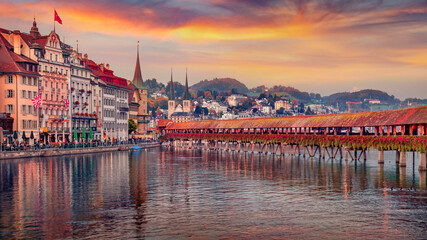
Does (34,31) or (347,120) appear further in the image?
(34,31)

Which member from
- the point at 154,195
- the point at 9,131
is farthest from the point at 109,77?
the point at 154,195

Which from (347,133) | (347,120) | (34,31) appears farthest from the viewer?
(34,31)

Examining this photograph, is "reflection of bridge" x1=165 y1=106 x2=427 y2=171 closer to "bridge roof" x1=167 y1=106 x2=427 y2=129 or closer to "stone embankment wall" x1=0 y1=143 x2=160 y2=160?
"bridge roof" x1=167 y1=106 x2=427 y2=129

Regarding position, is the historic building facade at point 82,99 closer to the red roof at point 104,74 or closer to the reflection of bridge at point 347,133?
the red roof at point 104,74

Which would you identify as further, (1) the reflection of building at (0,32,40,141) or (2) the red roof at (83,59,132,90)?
(2) the red roof at (83,59,132,90)

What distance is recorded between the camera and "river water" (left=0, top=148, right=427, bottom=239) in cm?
3136

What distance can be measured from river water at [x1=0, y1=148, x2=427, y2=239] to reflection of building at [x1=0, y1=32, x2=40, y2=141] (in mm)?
43636

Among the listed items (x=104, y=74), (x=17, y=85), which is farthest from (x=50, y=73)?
(x=104, y=74)

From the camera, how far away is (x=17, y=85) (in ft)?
346

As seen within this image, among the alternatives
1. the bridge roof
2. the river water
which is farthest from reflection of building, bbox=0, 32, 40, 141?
the bridge roof

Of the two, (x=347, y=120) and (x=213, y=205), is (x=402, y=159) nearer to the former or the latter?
(x=347, y=120)

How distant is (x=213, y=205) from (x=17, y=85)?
77.1m

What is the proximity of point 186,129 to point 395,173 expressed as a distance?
93.3 meters

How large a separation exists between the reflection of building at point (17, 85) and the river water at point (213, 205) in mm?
43636
